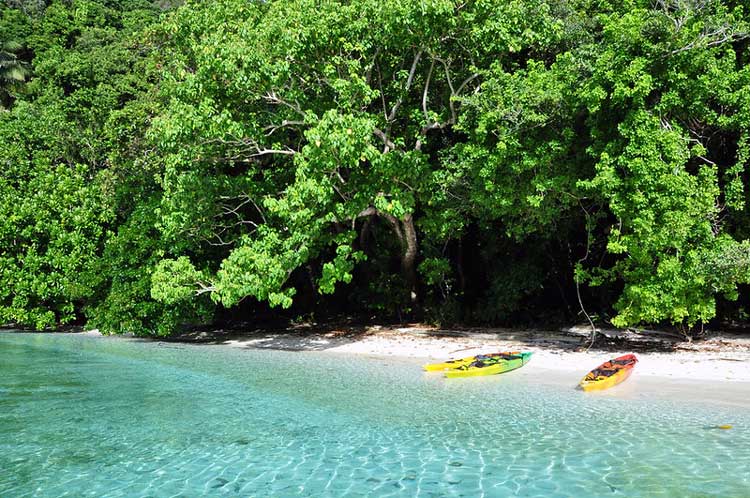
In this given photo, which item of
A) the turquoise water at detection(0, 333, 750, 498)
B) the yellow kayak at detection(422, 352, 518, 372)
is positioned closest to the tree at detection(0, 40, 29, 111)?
the turquoise water at detection(0, 333, 750, 498)

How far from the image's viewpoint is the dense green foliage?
11609 millimetres

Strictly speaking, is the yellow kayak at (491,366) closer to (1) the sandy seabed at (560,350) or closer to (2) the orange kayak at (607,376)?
(1) the sandy seabed at (560,350)

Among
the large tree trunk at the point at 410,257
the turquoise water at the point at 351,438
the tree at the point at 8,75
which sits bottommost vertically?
the turquoise water at the point at 351,438

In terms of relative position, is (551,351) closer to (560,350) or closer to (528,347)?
(560,350)

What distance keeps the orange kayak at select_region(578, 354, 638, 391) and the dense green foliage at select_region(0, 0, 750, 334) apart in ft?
4.97

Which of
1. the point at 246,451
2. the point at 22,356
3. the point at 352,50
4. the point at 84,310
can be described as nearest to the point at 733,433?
the point at 246,451

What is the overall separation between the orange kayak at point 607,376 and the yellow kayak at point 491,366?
175 cm

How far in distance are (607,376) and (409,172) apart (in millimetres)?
7074

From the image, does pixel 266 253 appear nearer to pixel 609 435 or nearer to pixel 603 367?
pixel 603 367

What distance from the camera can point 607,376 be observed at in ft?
33.5

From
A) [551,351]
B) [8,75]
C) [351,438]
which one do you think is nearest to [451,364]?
[551,351]

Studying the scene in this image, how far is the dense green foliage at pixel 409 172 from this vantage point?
11.6 meters

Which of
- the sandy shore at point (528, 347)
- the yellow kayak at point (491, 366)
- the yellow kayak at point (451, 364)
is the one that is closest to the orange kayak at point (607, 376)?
the sandy shore at point (528, 347)

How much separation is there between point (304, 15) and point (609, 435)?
11.3 m
